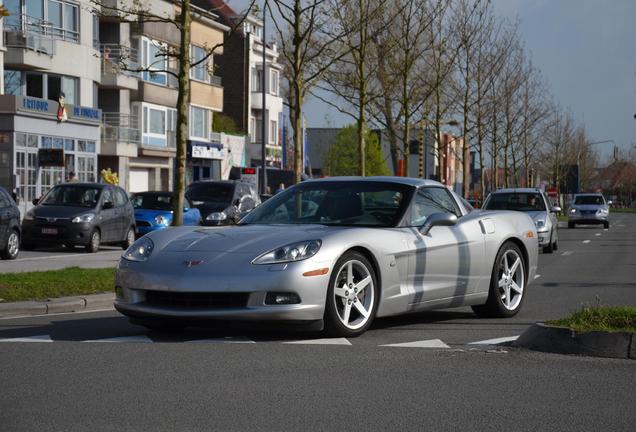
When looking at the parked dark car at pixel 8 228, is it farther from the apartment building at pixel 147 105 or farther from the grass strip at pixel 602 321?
the apartment building at pixel 147 105

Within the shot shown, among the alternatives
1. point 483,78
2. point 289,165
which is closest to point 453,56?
point 483,78

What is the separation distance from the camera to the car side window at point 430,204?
1099cm

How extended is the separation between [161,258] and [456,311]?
4245 millimetres

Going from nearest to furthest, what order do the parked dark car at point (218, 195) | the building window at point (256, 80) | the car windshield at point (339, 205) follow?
the car windshield at point (339, 205) → the parked dark car at point (218, 195) → the building window at point (256, 80)

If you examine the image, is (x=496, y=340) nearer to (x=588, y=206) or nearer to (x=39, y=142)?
(x=39, y=142)

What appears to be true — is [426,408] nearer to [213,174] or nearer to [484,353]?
[484,353]

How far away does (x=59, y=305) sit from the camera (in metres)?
12.6

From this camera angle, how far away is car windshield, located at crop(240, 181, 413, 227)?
10630 millimetres

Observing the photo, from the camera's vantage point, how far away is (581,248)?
32500 millimetres

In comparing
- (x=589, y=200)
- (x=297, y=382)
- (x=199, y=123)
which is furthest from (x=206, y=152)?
(x=297, y=382)

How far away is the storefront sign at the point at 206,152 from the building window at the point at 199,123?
2.21 feet

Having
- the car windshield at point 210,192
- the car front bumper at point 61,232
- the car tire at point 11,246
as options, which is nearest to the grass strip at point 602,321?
the car tire at point 11,246

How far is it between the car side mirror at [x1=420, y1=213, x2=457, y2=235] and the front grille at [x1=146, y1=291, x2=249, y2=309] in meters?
2.18

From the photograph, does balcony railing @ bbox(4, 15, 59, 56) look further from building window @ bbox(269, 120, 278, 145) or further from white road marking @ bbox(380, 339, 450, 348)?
building window @ bbox(269, 120, 278, 145)
